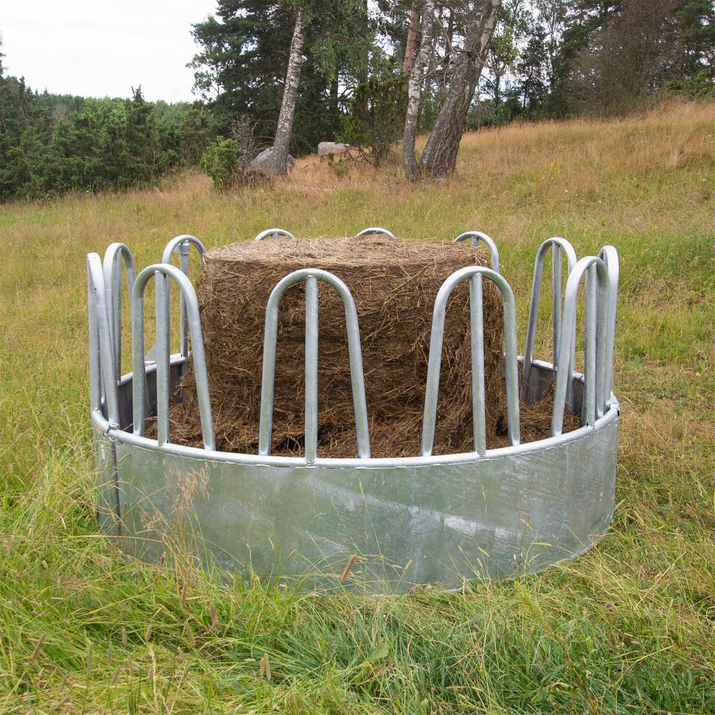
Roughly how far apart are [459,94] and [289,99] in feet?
13.8

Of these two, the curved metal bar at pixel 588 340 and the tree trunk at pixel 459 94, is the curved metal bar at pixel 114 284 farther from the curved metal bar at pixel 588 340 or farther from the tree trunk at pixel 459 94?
the tree trunk at pixel 459 94

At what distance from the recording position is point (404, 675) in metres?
2.07

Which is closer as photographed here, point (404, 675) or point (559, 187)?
point (404, 675)

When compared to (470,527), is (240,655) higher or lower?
lower

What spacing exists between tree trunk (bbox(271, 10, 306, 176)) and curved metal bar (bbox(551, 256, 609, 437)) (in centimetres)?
1176

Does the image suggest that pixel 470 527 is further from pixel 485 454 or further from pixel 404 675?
pixel 404 675

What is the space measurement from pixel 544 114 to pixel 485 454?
95.7ft

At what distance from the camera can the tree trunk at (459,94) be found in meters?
11.5

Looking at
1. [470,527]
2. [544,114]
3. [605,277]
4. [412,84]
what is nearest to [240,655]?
[470,527]

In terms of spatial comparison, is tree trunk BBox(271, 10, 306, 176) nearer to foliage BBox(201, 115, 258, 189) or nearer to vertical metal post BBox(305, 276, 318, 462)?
foliage BBox(201, 115, 258, 189)

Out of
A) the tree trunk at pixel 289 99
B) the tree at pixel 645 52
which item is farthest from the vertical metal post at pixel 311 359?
the tree at pixel 645 52

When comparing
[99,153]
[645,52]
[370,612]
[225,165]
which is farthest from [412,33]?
[370,612]

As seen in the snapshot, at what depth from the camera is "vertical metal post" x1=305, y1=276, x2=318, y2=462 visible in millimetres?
2514

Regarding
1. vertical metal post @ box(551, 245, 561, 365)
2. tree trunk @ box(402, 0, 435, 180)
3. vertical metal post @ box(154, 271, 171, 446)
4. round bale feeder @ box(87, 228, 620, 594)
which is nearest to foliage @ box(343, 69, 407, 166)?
tree trunk @ box(402, 0, 435, 180)
